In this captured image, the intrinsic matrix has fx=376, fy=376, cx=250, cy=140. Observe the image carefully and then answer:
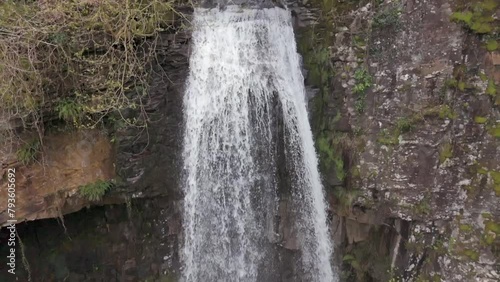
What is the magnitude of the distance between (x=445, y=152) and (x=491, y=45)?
142 centimetres

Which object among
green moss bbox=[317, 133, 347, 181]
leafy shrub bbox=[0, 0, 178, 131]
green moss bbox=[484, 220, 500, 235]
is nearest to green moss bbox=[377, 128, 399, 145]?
green moss bbox=[317, 133, 347, 181]

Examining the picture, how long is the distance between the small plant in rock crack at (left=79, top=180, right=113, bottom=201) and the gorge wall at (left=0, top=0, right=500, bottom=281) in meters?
0.10

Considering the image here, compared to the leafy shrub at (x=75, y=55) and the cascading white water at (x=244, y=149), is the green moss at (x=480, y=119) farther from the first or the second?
the leafy shrub at (x=75, y=55)

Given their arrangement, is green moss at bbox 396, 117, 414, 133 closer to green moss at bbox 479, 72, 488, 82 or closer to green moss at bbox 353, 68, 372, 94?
green moss at bbox 353, 68, 372, 94

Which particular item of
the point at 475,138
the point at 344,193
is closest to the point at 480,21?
the point at 475,138

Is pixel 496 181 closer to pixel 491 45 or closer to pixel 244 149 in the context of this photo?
pixel 491 45

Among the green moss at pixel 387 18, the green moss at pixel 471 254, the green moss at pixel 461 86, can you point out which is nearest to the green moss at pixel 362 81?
the green moss at pixel 387 18

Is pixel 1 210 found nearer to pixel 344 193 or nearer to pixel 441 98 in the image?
pixel 344 193

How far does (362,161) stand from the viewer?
568 cm

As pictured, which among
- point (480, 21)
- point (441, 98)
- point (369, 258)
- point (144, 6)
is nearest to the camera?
point (480, 21)

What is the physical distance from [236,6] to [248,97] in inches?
59.8

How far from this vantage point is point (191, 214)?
238 inches

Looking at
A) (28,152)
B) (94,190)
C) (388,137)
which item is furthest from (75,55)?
(388,137)

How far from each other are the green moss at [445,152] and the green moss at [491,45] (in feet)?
4.14
